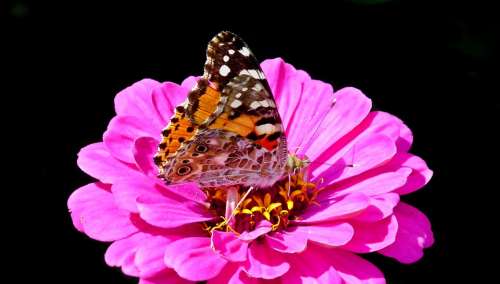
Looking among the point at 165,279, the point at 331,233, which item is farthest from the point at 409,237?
the point at 165,279

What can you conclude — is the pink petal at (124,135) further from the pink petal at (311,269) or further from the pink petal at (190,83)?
the pink petal at (311,269)

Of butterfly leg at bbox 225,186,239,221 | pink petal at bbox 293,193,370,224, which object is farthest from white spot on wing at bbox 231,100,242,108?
pink petal at bbox 293,193,370,224

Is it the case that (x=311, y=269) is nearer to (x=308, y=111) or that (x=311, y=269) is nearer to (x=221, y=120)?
(x=221, y=120)

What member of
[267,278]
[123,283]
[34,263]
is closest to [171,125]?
[267,278]

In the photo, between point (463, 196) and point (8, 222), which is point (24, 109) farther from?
point (463, 196)

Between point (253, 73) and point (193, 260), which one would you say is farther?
point (253, 73)

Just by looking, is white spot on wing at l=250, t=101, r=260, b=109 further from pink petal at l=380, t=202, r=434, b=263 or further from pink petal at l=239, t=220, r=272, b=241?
pink petal at l=380, t=202, r=434, b=263

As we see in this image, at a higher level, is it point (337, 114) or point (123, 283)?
point (337, 114)
